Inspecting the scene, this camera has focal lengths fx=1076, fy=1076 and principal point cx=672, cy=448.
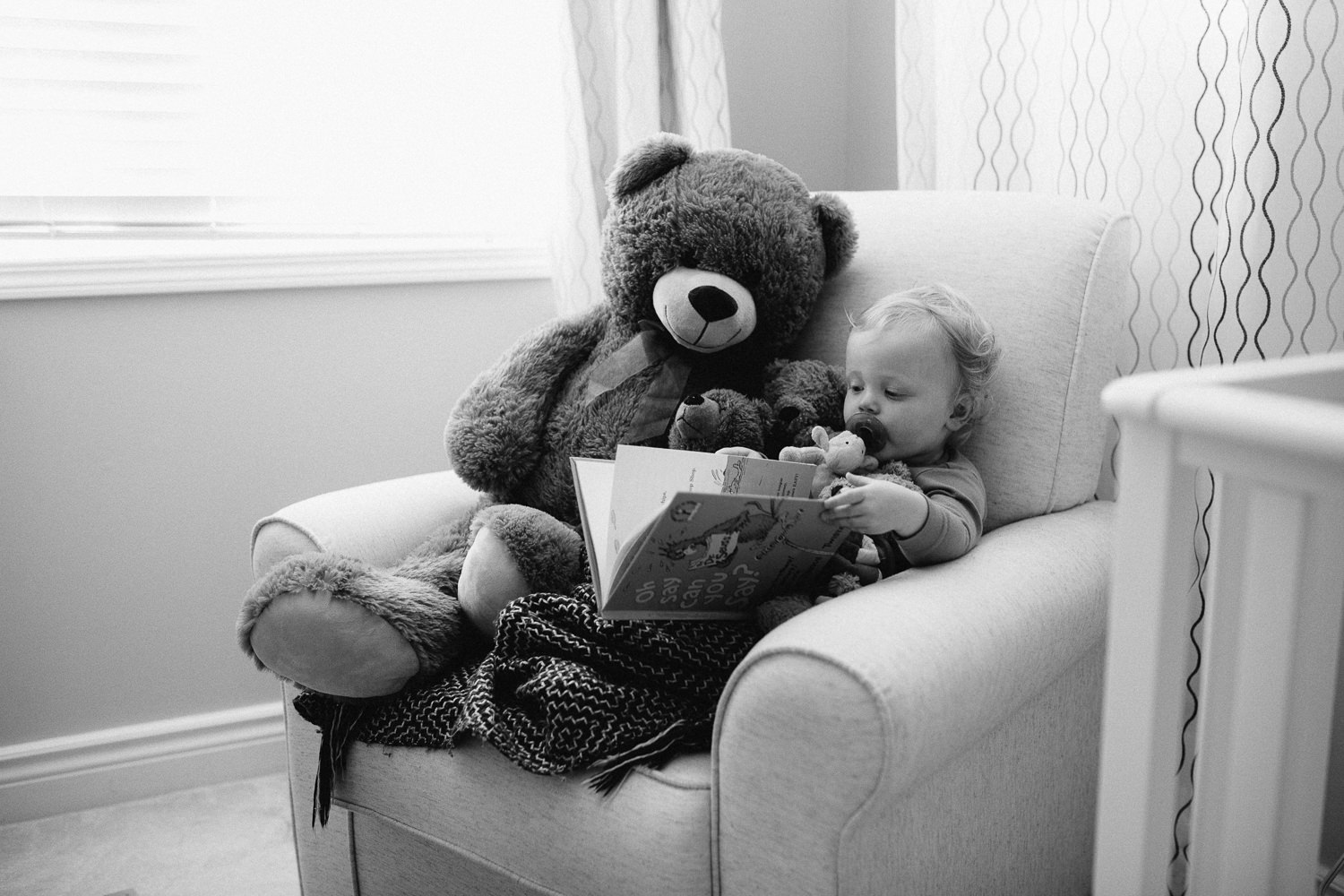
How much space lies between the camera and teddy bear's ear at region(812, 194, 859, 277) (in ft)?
4.61

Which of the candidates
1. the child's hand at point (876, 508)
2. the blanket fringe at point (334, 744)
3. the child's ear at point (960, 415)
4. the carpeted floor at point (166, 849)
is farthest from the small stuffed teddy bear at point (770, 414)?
the carpeted floor at point (166, 849)

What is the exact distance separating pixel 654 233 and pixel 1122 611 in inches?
32.6

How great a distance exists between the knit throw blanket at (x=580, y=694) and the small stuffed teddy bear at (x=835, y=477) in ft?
0.14

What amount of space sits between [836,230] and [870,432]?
331mm

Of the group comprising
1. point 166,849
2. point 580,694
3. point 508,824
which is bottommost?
point 166,849

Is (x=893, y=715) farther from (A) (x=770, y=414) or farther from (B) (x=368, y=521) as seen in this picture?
(B) (x=368, y=521)

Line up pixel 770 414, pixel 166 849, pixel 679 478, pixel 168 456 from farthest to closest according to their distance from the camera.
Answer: pixel 168 456 → pixel 166 849 → pixel 770 414 → pixel 679 478

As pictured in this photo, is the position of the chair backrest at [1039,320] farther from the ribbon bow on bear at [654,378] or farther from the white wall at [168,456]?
the white wall at [168,456]

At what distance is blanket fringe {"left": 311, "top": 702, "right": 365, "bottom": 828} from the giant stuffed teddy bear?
0.21ft

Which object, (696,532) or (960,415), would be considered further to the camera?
(960,415)

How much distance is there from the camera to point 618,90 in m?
1.84

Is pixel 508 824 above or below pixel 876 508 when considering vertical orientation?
below

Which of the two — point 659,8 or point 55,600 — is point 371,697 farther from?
point 659,8

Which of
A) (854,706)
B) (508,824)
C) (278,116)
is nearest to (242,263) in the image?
(278,116)
